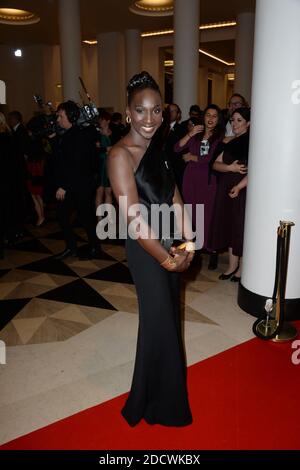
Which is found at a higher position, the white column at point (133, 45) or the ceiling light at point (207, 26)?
the ceiling light at point (207, 26)

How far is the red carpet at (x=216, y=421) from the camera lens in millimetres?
2010

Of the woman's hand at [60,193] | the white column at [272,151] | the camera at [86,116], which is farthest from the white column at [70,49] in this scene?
the white column at [272,151]

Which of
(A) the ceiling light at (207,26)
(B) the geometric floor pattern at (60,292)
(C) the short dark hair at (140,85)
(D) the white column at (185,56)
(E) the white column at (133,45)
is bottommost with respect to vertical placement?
(B) the geometric floor pattern at (60,292)

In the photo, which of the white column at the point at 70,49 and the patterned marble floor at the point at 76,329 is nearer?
the patterned marble floor at the point at 76,329

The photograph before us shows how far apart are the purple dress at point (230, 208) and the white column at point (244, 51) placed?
8.65 meters

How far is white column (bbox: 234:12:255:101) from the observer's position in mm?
11477

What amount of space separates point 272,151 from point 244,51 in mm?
10162

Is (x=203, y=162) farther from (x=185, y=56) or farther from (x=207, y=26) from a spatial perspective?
(x=207, y=26)

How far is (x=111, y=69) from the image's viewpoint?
A: 13.8 m

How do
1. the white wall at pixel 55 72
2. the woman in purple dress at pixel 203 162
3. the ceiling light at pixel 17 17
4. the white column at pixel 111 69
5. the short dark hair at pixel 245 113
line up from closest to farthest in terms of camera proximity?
the short dark hair at pixel 245 113 → the woman in purple dress at pixel 203 162 → the ceiling light at pixel 17 17 → the white column at pixel 111 69 → the white wall at pixel 55 72

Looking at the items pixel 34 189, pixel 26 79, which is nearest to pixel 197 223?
pixel 34 189

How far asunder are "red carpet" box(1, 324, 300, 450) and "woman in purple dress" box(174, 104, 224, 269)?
1917 mm

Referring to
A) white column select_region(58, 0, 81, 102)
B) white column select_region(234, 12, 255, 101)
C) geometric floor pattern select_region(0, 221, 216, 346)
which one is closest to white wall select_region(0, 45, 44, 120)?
white column select_region(58, 0, 81, 102)

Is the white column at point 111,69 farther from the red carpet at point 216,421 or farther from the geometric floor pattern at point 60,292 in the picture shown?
the red carpet at point 216,421
